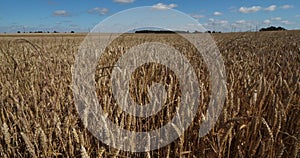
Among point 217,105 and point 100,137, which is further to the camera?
point 217,105

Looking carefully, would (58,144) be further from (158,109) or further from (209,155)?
(209,155)

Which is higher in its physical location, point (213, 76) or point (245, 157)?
point (213, 76)

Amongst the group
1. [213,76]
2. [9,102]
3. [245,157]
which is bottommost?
[245,157]

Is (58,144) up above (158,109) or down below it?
below

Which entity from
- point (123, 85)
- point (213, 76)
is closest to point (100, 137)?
point (123, 85)

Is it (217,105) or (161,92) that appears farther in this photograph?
(161,92)

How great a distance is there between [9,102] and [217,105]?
1.07 m

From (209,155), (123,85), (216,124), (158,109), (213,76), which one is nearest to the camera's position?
(209,155)

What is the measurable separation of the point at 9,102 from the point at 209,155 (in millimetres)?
1065

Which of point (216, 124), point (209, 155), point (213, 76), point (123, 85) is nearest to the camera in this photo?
point (209, 155)

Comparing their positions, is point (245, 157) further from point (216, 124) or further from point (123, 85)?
point (123, 85)

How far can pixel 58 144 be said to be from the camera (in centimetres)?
107

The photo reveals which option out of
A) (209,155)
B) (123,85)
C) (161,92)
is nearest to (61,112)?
(123,85)

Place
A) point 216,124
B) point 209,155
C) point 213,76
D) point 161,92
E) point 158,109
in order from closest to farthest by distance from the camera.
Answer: point 209,155 → point 216,124 → point 158,109 → point 161,92 → point 213,76
